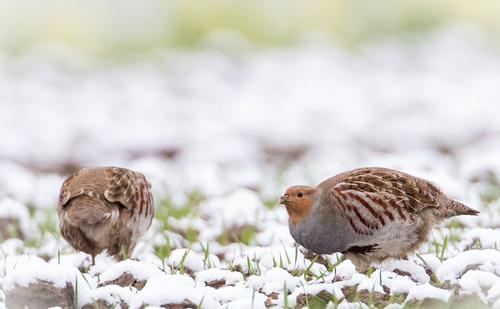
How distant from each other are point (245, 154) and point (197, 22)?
6.51m

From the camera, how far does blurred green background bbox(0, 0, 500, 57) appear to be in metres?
14.4

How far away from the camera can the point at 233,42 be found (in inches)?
559

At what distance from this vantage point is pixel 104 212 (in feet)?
14.6

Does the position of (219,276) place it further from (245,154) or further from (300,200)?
(245,154)

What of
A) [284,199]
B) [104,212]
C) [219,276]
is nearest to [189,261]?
[219,276]

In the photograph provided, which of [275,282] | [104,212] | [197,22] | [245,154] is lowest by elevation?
[275,282]

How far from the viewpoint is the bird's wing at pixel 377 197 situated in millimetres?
4078

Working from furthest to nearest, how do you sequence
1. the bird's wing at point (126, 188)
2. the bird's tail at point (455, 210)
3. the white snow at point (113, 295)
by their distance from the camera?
the bird's wing at point (126, 188) < the bird's tail at point (455, 210) < the white snow at point (113, 295)

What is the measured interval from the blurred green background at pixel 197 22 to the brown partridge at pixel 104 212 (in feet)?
30.9

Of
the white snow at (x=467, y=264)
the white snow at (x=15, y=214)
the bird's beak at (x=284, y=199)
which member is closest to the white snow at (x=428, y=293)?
the white snow at (x=467, y=264)

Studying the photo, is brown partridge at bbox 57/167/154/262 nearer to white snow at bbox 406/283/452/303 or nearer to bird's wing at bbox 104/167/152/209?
bird's wing at bbox 104/167/152/209

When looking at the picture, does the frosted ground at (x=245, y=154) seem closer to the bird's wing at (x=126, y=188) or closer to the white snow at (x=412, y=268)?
the white snow at (x=412, y=268)

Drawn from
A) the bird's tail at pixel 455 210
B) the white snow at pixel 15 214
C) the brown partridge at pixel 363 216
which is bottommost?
the brown partridge at pixel 363 216

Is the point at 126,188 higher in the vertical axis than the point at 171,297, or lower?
higher
